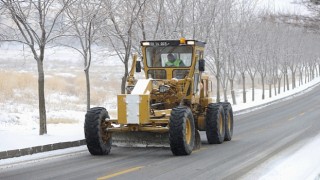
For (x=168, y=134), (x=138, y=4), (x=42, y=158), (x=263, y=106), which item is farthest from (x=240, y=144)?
(x=263, y=106)

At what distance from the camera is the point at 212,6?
33.9m

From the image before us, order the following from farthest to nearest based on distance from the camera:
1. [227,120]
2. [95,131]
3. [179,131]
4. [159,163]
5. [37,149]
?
[227,120]
[37,149]
[95,131]
[179,131]
[159,163]

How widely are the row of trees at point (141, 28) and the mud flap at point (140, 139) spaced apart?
3.76 m

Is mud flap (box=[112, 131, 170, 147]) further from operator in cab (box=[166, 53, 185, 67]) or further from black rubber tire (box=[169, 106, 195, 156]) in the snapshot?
operator in cab (box=[166, 53, 185, 67])

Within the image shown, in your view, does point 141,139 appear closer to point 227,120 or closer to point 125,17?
point 227,120

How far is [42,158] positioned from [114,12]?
1045 cm

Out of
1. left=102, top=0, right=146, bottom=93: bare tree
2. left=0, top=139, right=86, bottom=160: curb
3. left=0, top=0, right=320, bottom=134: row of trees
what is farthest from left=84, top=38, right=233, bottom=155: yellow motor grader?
left=102, top=0, right=146, bottom=93: bare tree

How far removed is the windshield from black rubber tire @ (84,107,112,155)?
10.2 ft

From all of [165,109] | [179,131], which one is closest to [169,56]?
[165,109]

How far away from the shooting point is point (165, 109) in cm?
1591

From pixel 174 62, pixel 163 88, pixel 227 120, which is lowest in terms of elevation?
pixel 227 120

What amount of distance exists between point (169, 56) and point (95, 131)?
386cm

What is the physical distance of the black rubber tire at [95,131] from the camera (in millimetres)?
14250

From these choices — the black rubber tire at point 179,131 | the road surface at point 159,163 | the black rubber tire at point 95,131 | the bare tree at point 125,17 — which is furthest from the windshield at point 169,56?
the bare tree at point 125,17
